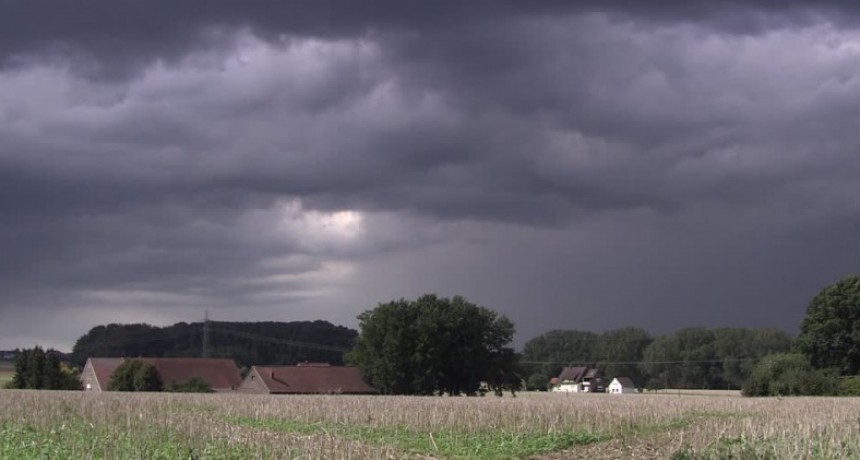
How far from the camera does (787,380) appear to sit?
294 feet

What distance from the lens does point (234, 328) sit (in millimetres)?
186125

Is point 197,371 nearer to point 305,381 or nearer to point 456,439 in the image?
point 305,381

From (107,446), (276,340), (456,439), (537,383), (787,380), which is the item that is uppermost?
(276,340)

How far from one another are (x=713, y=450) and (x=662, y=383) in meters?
158

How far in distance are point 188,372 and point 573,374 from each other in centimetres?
10062

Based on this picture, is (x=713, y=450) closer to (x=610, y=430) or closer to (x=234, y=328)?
(x=610, y=430)

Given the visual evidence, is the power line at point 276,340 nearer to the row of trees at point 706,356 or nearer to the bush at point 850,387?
the row of trees at point 706,356

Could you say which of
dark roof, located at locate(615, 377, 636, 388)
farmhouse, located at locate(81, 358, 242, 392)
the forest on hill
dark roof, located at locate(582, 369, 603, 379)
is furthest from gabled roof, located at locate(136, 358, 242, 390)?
dark roof, located at locate(582, 369, 603, 379)

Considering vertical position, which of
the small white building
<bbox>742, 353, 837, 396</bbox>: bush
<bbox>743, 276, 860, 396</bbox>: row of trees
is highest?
<bbox>743, 276, 860, 396</bbox>: row of trees

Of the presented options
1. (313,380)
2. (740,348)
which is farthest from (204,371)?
(740,348)

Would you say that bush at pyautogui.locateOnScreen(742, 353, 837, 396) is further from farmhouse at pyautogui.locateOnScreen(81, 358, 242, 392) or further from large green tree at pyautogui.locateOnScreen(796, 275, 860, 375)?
farmhouse at pyautogui.locateOnScreen(81, 358, 242, 392)

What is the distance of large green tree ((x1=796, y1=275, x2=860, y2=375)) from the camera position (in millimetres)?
104062

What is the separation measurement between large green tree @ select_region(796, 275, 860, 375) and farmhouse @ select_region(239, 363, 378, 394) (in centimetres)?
5037

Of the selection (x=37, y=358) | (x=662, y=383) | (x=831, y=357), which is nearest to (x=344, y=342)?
(x=662, y=383)
